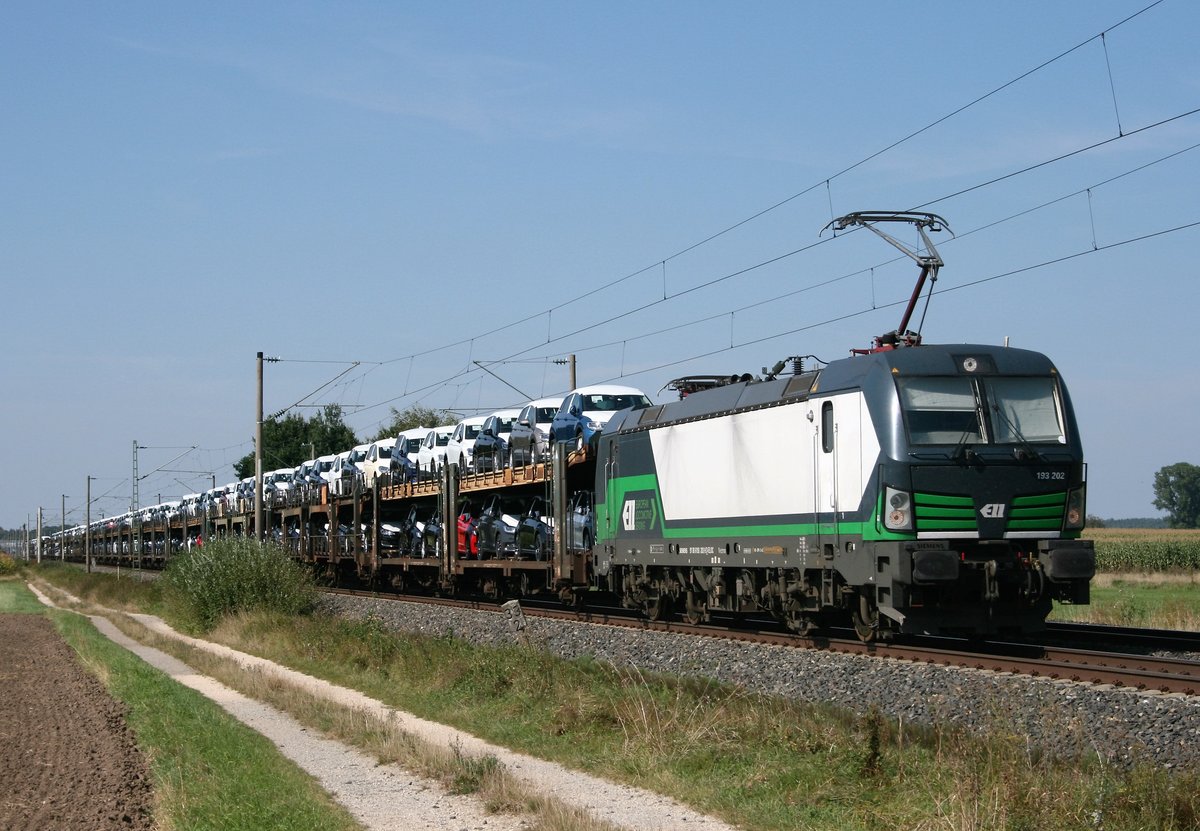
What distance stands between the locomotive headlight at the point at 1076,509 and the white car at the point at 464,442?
21884mm

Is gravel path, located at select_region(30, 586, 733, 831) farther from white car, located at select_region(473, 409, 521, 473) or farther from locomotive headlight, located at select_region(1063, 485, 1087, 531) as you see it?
white car, located at select_region(473, 409, 521, 473)

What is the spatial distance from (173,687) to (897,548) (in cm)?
1174

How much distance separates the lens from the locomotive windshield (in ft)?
53.7

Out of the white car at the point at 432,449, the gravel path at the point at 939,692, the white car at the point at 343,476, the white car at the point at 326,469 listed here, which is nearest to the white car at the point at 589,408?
the gravel path at the point at 939,692

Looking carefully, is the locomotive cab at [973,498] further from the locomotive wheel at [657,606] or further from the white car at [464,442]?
the white car at [464,442]

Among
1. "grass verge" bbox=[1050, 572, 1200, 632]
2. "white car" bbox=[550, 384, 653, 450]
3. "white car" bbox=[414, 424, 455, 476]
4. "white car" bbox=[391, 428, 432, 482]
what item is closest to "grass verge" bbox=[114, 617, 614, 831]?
"white car" bbox=[550, 384, 653, 450]

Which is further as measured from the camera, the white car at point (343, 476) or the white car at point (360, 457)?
the white car at point (360, 457)

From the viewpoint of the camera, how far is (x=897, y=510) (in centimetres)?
1608

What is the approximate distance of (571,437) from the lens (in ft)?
98.0

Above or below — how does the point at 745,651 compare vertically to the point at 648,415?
below

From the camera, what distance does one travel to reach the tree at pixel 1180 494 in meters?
148

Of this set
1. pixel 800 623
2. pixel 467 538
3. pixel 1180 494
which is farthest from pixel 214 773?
pixel 1180 494

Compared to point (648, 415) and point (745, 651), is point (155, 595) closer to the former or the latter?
point (648, 415)

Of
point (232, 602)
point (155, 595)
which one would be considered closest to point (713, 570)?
point (232, 602)
